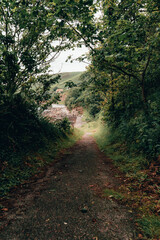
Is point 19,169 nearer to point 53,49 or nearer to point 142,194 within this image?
point 142,194

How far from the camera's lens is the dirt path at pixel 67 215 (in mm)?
1887

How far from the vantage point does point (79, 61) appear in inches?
272

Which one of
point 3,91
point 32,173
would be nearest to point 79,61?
point 3,91

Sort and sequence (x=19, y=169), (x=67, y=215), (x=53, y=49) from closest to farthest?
1. (x=67, y=215)
2. (x=19, y=169)
3. (x=53, y=49)

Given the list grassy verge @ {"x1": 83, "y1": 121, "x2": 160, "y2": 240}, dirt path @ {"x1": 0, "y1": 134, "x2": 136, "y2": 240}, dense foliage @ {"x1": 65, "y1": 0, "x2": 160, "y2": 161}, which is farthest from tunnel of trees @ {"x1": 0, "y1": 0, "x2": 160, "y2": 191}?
dirt path @ {"x1": 0, "y1": 134, "x2": 136, "y2": 240}

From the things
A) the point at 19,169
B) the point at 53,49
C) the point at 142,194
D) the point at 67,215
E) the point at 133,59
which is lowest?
the point at 142,194

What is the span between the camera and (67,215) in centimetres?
231

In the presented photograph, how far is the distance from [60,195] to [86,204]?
71 cm

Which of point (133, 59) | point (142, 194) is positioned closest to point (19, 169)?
point (142, 194)

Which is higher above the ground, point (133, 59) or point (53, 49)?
point (53, 49)

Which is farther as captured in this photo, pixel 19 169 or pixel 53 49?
pixel 53 49

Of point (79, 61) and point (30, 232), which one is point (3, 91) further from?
point (30, 232)

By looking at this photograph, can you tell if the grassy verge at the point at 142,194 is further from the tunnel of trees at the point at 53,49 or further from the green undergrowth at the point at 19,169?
the green undergrowth at the point at 19,169

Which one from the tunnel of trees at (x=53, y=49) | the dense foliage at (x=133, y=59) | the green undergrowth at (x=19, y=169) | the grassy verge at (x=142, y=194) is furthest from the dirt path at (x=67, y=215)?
the dense foliage at (x=133, y=59)
